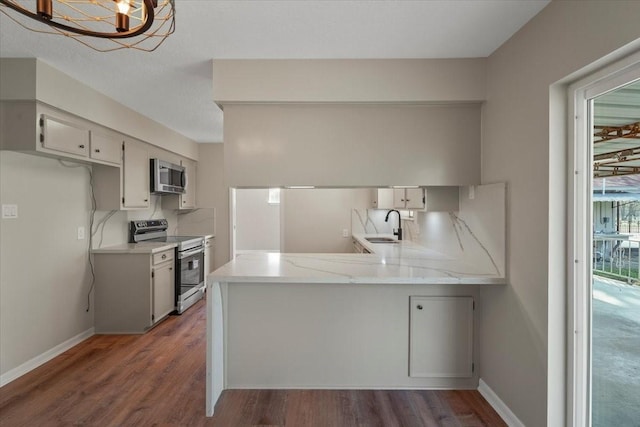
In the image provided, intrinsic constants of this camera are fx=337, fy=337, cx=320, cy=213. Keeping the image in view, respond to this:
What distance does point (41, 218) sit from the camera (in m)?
2.84

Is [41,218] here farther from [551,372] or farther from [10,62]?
[551,372]

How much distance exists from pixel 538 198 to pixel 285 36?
174cm

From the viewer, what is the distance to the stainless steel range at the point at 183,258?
160 inches

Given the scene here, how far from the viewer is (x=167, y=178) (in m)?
4.24

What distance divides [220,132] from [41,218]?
234 centimetres

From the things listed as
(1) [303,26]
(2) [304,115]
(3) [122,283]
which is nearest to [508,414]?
(2) [304,115]

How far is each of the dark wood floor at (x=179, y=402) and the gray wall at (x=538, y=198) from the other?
464 mm

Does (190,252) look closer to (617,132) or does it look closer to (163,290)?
(163,290)

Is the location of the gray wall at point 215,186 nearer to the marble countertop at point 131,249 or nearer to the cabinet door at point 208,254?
the cabinet door at point 208,254

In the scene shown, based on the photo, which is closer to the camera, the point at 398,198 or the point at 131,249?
the point at 131,249

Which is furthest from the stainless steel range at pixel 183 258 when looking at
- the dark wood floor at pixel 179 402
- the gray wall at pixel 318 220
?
the dark wood floor at pixel 179 402

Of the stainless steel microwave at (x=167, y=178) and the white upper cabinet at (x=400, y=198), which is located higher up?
the stainless steel microwave at (x=167, y=178)

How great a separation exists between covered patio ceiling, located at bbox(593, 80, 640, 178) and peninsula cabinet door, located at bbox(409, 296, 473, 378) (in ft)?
4.07

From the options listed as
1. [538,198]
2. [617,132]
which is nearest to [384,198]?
[538,198]
